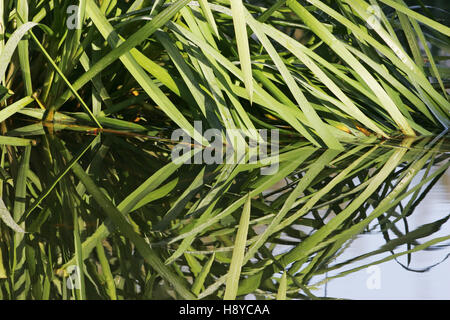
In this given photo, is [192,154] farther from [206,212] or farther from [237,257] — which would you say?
[237,257]

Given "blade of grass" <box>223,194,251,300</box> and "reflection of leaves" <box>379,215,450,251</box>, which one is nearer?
"blade of grass" <box>223,194,251,300</box>

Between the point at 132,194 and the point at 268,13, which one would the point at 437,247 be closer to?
the point at 132,194

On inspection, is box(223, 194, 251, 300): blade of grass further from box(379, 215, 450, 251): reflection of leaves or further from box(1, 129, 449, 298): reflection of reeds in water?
box(379, 215, 450, 251): reflection of leaves

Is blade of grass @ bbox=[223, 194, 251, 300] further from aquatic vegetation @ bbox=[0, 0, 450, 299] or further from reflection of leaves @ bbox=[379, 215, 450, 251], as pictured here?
reflection of leaves @ bbox=[379, 215, 450, 251]

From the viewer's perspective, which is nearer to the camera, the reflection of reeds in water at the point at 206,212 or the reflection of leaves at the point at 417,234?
the reflection of reeds in water at the point at 206,212

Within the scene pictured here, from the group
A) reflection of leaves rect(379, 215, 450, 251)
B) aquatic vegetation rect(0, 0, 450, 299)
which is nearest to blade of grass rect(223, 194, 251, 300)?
aquatic vegetation rect(0, 0, 450, 299)

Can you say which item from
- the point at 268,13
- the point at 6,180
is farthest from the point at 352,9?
the point at 6,180

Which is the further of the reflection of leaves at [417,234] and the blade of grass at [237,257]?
the reflection of leaves at [417,234]

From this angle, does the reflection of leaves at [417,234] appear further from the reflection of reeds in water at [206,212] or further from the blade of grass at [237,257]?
the blade of grass at [237,257]

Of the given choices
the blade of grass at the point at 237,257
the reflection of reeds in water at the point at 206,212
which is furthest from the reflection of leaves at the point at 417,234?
the blade of grass at the point at 237,257

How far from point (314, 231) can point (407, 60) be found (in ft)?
2.72

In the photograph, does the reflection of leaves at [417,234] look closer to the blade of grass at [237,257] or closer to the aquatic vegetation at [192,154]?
the aquatic vegetation at [192,154]
